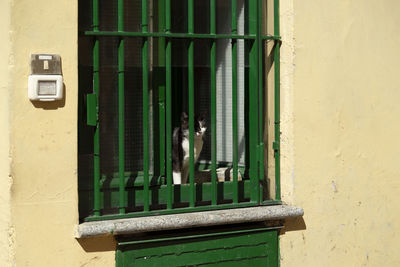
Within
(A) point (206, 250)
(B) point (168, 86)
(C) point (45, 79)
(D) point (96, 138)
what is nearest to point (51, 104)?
(C) point (45, 79)

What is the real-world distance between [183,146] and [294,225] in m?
1.13

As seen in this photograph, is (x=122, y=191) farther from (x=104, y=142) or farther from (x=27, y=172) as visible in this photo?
(x=27, y=172)

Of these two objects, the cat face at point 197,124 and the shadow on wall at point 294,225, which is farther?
the cat face at point 197,124

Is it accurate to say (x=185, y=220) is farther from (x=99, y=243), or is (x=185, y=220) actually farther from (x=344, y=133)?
(x=344, y=133)

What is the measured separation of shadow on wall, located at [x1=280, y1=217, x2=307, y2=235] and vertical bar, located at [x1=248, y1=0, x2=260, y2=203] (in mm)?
314

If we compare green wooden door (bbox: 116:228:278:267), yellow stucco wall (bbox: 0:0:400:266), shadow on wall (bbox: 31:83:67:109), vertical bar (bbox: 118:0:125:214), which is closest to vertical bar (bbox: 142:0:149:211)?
vertical bar (bbox: 118:0:125:214)

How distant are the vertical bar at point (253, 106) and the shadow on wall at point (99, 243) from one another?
1180 mm

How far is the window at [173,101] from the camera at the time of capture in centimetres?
443

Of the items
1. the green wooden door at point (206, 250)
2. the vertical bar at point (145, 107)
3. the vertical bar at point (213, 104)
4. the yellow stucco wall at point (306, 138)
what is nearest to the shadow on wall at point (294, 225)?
the yellow stucco wall at point (306, 138)

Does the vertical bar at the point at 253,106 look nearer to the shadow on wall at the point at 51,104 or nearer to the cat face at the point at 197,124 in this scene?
the cat face at the point at 197,124

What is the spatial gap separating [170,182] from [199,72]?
0.94 meters

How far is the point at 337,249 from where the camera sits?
5.17m

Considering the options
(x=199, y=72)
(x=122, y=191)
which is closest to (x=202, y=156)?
(x=199, y=72)

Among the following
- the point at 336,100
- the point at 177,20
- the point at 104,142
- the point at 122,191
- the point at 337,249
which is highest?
the point at 177,20
